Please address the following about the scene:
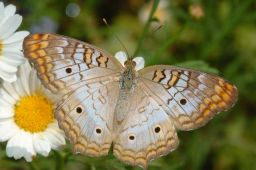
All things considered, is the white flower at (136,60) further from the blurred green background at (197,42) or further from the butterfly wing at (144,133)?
the blurred green background at (197,42)

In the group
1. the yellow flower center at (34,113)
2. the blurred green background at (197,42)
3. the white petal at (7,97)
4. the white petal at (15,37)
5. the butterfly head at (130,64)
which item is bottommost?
the yellow flower center at (34,113)

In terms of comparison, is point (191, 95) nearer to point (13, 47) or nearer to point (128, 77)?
point (128, 77)

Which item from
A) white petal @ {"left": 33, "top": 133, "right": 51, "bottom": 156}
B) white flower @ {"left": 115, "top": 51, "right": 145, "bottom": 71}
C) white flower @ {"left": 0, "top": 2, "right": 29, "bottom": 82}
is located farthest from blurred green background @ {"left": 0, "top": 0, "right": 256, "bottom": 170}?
white flower @ {"left": 0, "top": 2, "right": 29, "bottom": 82}

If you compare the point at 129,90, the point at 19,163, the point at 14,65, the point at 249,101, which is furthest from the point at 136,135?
the point at 249,101

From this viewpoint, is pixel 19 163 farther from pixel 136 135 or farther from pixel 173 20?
pixel 173 20

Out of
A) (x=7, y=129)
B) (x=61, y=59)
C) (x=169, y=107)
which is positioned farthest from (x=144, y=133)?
(x=7, y=129)

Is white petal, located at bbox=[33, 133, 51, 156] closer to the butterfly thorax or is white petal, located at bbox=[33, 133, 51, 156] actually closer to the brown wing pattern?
the brown wing pattern

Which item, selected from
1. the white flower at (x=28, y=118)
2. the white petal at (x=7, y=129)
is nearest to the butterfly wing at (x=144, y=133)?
the white flower at (x=28, y=118)

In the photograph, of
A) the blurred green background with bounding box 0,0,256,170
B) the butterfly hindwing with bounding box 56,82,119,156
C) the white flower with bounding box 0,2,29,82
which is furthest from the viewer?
the blurred green background with bounding box 0,0,256,170
